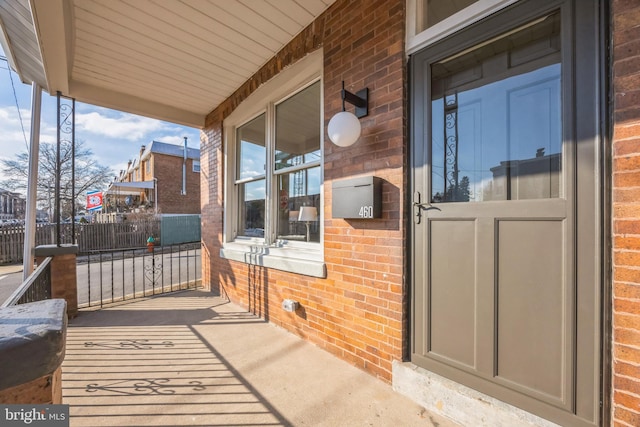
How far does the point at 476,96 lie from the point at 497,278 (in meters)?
1.13

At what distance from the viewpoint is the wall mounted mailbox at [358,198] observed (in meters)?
2.13

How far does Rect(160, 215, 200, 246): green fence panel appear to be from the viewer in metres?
13.7

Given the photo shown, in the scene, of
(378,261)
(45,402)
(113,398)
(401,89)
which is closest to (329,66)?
(401,89)

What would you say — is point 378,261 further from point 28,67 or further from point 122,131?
point 122,131

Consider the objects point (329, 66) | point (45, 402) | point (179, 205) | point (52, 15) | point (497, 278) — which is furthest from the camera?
point (179, 205)

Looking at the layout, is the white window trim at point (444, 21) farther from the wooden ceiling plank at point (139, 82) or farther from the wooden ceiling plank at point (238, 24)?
the wooden ceiling plank at point (139, 82)

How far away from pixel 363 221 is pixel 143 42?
9.28 ft

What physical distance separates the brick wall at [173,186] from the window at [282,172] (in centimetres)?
1561

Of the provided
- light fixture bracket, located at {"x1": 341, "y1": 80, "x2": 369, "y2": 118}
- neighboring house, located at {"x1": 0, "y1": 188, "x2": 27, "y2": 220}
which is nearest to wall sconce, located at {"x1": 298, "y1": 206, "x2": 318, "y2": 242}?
light fixture bracket, located at {"x1": 341, "y1": 80, "x2": 369, "y2": 118}

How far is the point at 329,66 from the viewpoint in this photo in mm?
2594

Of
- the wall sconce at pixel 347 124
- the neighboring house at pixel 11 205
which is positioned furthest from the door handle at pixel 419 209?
the neighboring house at pixel 11 205

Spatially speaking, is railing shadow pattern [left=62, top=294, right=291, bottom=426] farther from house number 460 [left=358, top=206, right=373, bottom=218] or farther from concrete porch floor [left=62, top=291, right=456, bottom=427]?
house number 460 [left=358, top=206, right=373, bottom=218]

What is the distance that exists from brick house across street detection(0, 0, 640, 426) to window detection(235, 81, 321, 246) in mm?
38

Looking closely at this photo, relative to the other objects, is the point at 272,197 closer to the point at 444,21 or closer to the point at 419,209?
the point at 419,209
